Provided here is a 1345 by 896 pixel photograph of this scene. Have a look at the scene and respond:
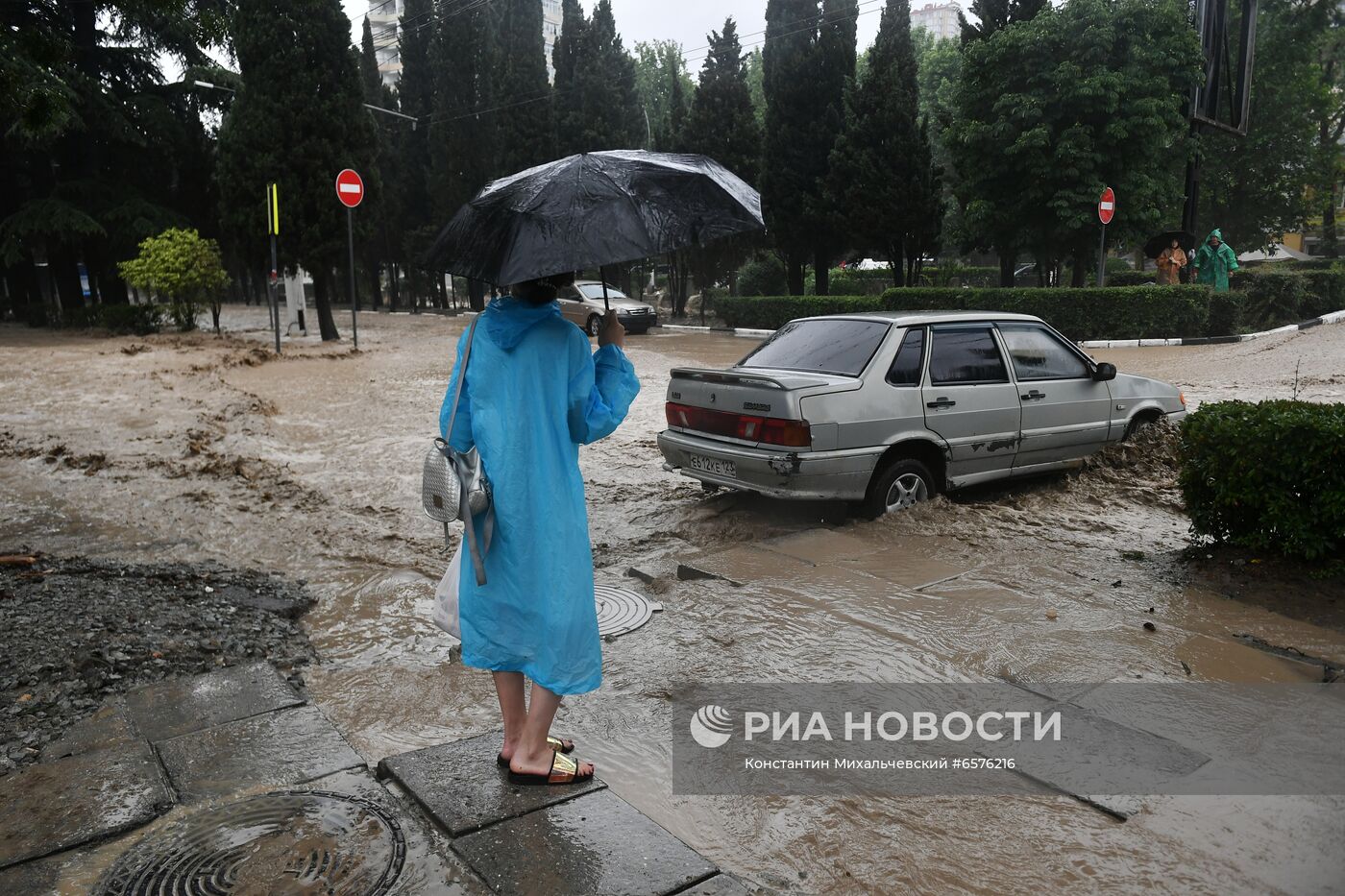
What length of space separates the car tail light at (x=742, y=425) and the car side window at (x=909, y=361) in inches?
34.4

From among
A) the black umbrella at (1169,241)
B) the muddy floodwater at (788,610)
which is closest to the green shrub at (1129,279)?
the black umbrella at (1169,241)

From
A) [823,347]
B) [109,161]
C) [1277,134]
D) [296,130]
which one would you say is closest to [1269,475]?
[823,347]

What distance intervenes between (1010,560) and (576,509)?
12.9 feet

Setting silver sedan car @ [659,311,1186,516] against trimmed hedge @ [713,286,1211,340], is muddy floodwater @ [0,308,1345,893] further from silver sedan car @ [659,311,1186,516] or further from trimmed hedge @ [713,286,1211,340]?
trimmed hedge @ [713,286,1211,340]

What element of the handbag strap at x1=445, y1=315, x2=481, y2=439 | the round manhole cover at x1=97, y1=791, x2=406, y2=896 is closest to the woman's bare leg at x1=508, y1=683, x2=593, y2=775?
Result: the round manhole cover at x1=97, y1=791, x2=406, y2=896

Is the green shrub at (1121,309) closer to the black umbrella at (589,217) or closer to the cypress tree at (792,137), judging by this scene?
the cypress tree at (792,137)

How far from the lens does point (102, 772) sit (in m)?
3.40

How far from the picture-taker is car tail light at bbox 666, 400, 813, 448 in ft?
21.2

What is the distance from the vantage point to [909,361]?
6.97 m

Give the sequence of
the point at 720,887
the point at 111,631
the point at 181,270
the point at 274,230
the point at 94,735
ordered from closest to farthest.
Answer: the point at 720,887
the point at 94,735
the point at 111,631
the point at 274,230
the point at 181,270

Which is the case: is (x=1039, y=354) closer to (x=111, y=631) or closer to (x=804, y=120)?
(x=111, y=631)

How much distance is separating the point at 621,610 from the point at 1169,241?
69.0 ft

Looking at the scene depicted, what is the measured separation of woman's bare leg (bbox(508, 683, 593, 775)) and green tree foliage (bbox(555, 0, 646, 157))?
33.6 m

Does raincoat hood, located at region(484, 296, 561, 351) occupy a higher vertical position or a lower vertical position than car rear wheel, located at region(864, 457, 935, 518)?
higher
